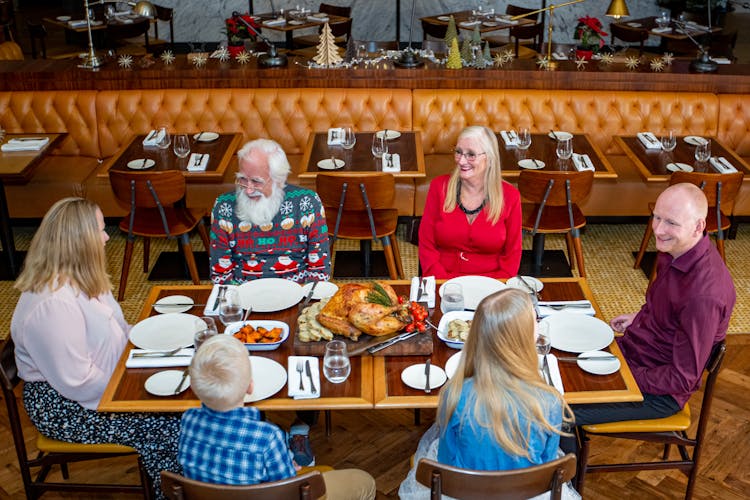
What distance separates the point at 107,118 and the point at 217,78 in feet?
2.85

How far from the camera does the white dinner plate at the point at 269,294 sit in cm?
331

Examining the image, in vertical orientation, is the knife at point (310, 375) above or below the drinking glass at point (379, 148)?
below

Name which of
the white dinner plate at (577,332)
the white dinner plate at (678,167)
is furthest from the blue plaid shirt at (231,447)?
the white dinner plate at (678,167)

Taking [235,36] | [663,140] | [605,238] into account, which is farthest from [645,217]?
[235,36]

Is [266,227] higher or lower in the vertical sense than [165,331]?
higher

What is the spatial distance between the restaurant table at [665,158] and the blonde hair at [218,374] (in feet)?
11.3

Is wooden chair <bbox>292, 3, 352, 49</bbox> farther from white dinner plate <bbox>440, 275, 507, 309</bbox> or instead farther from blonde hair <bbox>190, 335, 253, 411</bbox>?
blonde hair <bbox>190, 335, 253, 411</bbox>

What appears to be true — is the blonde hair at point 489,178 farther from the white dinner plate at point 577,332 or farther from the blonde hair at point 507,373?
the blonde hair at point 507,373

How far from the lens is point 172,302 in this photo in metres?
3.35

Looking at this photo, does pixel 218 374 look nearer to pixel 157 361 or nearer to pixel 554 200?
pixel 157 361

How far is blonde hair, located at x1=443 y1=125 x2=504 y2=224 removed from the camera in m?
3.85

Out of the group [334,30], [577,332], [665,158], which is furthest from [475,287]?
[334,30]

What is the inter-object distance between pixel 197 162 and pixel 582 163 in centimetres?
240

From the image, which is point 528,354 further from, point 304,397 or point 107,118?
point 107,118
